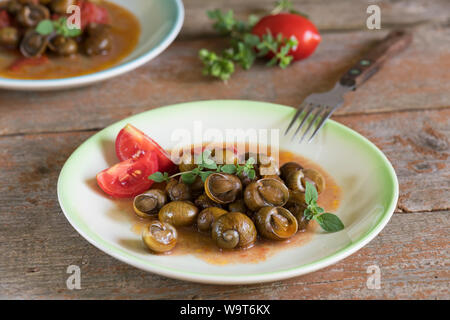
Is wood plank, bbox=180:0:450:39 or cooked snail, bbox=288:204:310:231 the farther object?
wood plank, bbox=180:0:450:39

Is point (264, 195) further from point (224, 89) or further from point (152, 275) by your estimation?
point (224, 89)

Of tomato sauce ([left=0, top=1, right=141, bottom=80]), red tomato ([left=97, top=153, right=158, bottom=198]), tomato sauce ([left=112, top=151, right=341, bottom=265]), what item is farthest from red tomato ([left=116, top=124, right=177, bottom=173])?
tomato sauce ([left=0, top=1, right=141, bottom=80])

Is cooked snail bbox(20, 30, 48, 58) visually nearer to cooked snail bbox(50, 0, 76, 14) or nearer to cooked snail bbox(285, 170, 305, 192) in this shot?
cooked snail bbox(50, 0, 76, 14)

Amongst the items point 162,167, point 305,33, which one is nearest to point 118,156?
point 162,167

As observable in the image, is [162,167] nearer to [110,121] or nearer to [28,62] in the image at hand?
[110,121]

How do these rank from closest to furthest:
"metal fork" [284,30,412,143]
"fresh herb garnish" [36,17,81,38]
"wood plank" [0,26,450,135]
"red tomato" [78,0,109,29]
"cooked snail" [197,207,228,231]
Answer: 1. "cooked snail" [197,207,228,231]
2. "metal fork" [284,30,412,143]
3. "wood plank" [0,26,450,135]
4. "fresh herb garnish" [36,17,81,38]
5. "red tomato" [78,0,109,29]

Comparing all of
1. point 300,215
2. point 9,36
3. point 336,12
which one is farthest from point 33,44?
point 336,12
